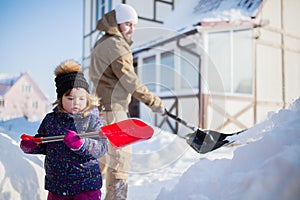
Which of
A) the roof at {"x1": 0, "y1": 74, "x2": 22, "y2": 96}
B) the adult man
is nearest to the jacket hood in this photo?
the adult man

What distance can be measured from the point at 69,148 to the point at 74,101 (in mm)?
240

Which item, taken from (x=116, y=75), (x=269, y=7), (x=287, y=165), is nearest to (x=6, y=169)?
(x=116, y=75)

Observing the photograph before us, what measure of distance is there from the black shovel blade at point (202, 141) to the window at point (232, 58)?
346 centimetres

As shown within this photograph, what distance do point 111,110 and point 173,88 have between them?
14.9ft

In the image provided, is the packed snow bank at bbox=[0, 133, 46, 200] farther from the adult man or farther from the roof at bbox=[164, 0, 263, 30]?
the roof at bbox=[164, 0, 263, 30]

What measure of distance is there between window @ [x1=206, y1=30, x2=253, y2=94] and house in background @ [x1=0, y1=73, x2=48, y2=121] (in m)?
3.17

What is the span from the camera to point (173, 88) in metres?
6.40

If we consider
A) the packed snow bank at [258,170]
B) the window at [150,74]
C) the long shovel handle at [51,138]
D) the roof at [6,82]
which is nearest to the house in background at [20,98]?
the roof at [6,82]

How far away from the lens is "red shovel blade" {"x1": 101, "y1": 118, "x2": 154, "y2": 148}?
1457 mm

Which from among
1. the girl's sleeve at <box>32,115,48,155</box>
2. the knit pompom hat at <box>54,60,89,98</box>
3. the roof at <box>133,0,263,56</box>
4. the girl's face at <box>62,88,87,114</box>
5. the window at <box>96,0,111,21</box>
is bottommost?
the girl's sleeve at <box>32,115,48,155</box>

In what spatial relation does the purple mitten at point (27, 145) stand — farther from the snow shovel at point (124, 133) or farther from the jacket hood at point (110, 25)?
the jacket hood at point (110, 25)

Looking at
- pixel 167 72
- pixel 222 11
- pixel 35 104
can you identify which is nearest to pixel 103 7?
pixel 167 72

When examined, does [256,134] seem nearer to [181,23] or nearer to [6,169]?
[6,169]

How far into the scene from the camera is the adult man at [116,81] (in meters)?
1.90
